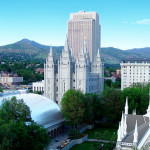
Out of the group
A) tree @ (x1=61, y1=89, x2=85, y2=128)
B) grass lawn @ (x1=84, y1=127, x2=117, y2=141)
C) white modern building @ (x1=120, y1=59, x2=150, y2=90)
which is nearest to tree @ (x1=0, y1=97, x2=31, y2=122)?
grass lawn @ (x1=84, y1=127, x2=117, y2=141)

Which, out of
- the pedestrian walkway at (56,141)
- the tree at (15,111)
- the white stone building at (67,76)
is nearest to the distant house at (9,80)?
the white stone building at (67,76)

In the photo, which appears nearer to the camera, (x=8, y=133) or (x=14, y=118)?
(x=8, y=133)

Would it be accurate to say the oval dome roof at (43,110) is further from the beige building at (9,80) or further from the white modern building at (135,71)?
the beige building at (9,80)

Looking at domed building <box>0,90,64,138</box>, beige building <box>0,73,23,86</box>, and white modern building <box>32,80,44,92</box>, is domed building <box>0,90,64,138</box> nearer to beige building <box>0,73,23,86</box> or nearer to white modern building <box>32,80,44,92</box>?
white modern building <box>32,80,44,92</box>

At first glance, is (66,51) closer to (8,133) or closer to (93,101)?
(93,101)

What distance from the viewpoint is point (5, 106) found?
131 feet

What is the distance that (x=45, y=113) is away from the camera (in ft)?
180

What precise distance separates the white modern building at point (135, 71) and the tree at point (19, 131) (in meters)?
87.9

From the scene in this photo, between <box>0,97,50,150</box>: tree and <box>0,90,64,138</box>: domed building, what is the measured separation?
34.6ft

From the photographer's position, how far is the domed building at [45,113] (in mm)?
52144

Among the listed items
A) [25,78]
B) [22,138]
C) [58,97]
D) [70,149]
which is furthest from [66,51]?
[25,78]

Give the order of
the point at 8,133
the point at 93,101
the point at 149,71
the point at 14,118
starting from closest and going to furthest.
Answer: the point at 8,133
the point at 14,118
the point at 93,101
the point at 149,71

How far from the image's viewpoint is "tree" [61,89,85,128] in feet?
180

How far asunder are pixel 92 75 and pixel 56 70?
11.1 metres
